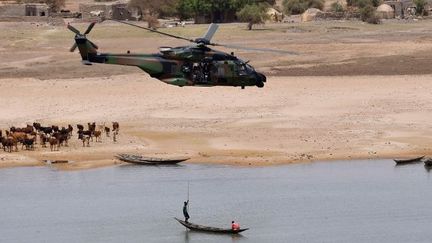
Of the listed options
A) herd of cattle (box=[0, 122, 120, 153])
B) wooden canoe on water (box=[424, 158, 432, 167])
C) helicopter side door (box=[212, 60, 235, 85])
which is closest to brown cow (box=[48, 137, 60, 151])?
herd of cattle (box=[0, 122, 120, 153])

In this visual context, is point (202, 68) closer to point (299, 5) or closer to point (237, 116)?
point (237, 116)

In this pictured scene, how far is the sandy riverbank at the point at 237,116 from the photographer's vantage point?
174ft

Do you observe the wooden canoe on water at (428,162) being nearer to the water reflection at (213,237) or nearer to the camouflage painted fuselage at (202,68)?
the camouflage painted fuselage at (202,68)

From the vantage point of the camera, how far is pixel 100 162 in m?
51.7

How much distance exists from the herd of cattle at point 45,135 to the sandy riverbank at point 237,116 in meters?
0.34

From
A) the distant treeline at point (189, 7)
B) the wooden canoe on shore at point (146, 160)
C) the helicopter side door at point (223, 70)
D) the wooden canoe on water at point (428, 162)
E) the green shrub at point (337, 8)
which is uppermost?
the helicopter side door at point (223, 70)

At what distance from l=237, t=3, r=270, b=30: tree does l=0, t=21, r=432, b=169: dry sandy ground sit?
39.9 feet

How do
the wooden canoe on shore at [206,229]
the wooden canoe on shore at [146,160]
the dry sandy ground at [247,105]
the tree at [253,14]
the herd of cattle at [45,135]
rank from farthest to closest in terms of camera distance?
the tree at [253,14] → the dry sandy ground at [247,105] → the herd of cattle at [45,135] → the wooden canoe on shore at [146,160] → the wooden canoe on shore at [206,229]

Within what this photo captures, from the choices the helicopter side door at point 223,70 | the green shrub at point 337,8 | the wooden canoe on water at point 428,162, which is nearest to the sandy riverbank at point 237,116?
the wooden canoe on water at point 428,162

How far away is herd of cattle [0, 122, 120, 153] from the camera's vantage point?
5253 cm

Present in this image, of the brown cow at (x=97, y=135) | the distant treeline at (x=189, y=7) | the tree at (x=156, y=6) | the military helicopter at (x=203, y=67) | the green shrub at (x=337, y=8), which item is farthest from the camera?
the green shrub at (x=337, y=8)


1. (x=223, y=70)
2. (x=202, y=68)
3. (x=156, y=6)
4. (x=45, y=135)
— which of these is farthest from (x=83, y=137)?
(x=156, y=6)

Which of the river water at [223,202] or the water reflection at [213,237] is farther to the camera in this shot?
the river water at [223,202]

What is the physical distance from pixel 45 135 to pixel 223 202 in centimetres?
974
